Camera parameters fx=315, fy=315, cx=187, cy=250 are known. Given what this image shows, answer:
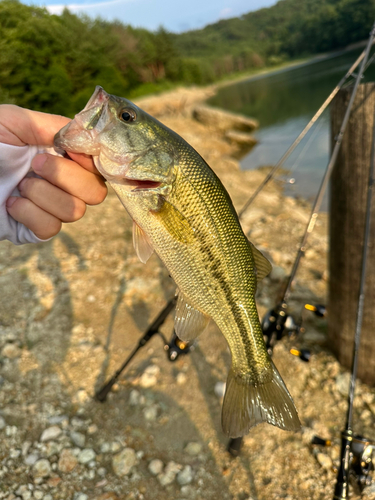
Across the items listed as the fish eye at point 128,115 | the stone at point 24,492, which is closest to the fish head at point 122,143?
the fish eye at point 128,115

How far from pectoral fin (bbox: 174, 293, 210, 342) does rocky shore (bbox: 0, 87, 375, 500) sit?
1.68 meters

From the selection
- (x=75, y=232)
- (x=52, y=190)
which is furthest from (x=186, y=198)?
(x=75, y=232)

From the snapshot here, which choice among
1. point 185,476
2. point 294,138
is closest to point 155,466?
point 185,476

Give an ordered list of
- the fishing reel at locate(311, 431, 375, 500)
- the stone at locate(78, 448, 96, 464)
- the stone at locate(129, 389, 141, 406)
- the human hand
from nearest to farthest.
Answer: the human hand → the fishing reel at locate(311, 431, 375, 500) → the stone at locate(78, 448, 96, 464) → the stone at locate(129, 389, 141, 406)

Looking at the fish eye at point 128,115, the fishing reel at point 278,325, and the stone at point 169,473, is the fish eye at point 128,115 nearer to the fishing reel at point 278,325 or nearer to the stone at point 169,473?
the fishing reel at point 278,325

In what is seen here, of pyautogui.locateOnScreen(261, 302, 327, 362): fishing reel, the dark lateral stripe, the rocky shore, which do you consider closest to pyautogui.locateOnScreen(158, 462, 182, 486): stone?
the rocky shore

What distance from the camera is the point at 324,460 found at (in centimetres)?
267

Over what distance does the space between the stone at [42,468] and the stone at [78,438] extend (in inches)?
10.1

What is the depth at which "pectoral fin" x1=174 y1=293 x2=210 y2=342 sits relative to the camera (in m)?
1.73

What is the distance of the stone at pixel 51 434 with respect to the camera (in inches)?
111

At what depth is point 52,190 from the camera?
71.5 inches

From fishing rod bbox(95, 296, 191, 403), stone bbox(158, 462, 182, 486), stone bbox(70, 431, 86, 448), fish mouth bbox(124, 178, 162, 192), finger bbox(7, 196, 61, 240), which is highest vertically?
fish mouth bbox(124, 178, 162, 192)

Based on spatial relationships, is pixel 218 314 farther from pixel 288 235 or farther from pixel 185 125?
pixel 185 125

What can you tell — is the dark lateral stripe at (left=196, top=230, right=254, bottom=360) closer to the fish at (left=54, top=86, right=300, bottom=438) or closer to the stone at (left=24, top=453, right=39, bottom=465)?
the fish at (left=54, top=86, right=300, bottom=438)
